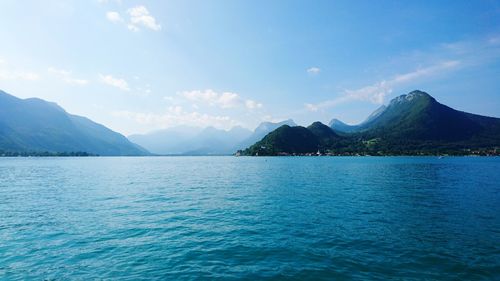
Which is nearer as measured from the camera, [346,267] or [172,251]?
[346,267]

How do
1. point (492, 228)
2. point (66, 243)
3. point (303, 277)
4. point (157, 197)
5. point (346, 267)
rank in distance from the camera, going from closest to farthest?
point (303, 277) → point (346, 267) → point (66, 243) → point (492, 228) → point (157, 197)

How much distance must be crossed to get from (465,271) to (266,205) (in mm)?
24677

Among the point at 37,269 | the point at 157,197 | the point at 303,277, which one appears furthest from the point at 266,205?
the point at 37,269

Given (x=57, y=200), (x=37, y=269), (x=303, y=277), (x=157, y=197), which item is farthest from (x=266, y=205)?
(x=57, y=200)

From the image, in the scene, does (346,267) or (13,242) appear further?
(13,242)

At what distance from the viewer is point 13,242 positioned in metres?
22.6

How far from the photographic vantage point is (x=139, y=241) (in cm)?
2272

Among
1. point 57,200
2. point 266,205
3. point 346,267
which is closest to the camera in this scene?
point 346,267

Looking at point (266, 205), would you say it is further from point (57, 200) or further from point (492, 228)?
point (57, 200)

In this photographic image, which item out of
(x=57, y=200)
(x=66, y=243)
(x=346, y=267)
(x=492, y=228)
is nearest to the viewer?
(x=346, y=267)

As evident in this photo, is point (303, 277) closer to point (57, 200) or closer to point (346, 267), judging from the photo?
point (346, 267)

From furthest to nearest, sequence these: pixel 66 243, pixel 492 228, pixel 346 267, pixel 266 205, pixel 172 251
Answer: pixel 266 205 < pixel 492 228 < pixel 66 243 < pixel 172 251 < pixel 346 267

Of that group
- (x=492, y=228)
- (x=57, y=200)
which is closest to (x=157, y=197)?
(x=57, y=200)

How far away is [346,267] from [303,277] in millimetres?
3275
